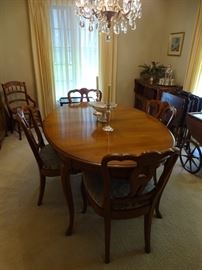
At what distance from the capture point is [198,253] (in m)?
1.63

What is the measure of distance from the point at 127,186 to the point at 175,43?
3.40m

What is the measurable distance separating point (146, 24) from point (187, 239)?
13.3 ft

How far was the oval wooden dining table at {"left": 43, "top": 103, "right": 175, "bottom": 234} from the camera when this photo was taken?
1.51 metres

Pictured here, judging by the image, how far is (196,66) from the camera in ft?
10.7

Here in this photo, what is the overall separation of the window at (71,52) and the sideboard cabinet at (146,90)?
101cm

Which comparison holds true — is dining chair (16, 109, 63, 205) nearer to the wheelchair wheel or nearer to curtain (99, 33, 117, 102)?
the wheelchair wheel

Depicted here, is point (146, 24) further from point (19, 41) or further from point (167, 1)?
point (19, 41)

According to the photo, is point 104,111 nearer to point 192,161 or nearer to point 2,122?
point 192,161

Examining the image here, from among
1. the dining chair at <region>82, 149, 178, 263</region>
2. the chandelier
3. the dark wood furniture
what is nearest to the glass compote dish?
the dining chair at <region>82, 149, 178, 263</region>

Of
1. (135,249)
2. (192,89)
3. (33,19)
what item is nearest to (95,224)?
(135,249)

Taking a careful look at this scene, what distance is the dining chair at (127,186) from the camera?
4.01 feet

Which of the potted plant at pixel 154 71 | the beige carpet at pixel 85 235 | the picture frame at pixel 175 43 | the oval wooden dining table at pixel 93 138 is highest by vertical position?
the picture frame at pixel 175 43

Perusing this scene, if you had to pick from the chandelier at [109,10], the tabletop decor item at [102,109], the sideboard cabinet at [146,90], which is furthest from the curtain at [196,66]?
the tabletop decor item at [102,109]

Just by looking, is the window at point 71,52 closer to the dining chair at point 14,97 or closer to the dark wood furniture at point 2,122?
the dining chair at point 14,97
